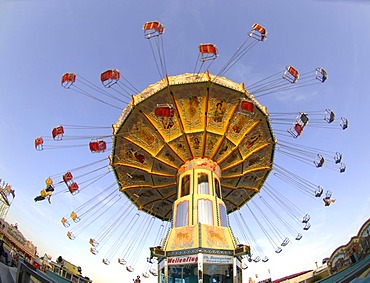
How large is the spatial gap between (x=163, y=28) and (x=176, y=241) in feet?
34.3

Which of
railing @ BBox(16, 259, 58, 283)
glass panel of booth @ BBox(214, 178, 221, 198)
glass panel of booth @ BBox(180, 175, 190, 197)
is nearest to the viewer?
railing @ BBox(16, 259, 58, 283)

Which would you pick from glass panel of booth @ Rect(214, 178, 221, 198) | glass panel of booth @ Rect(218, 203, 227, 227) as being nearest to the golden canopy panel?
glass panel of booth @ Rect(214, 178, 221, 198)

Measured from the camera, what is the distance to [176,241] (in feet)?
50.8

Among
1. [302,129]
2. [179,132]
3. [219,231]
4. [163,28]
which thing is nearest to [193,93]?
[179,132]

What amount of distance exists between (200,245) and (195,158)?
583 cm

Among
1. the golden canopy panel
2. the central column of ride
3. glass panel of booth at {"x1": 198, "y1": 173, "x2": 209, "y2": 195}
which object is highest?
the golden canopy panel

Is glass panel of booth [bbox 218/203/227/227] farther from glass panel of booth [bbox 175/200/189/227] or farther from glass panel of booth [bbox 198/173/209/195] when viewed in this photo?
glass panel of booth [bbox 175/200/189/227]

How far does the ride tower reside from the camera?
48.4 feet

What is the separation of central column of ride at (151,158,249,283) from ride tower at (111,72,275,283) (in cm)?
4

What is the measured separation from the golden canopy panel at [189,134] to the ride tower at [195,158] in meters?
0.05

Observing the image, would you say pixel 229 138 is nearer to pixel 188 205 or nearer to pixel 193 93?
pixel 193 93

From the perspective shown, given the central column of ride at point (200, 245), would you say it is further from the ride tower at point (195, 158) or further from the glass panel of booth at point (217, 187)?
the glass panel of booth at point (217, 187)

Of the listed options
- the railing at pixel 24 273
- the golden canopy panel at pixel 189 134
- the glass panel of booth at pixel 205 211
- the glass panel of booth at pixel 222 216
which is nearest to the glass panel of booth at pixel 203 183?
the glass panel of booth at pixel 205 211

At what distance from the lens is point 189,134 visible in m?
18.0
